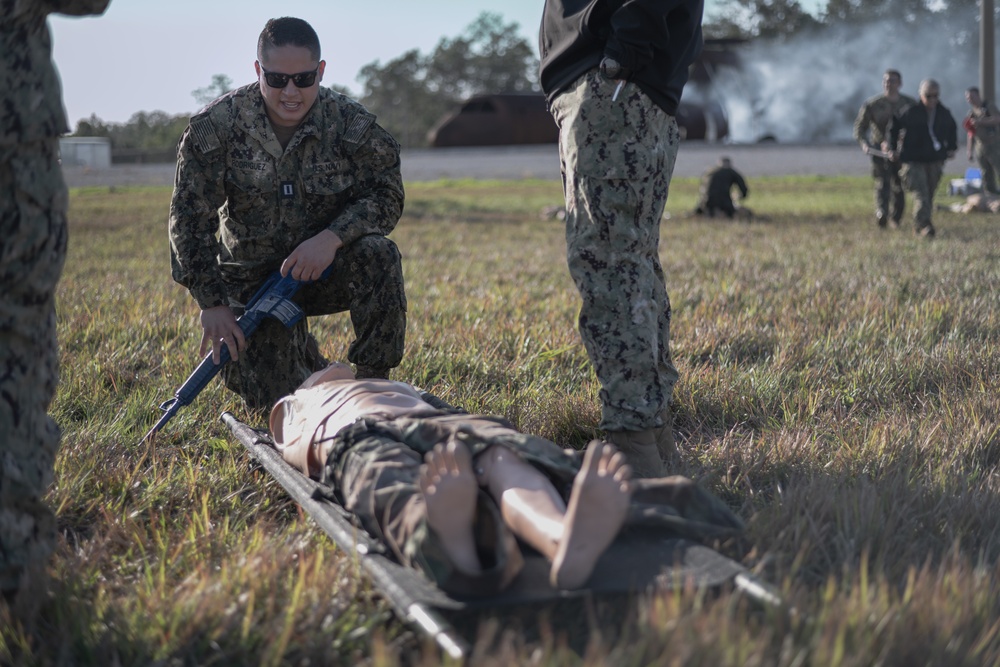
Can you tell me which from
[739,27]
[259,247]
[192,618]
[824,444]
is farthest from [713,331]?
[739,27]

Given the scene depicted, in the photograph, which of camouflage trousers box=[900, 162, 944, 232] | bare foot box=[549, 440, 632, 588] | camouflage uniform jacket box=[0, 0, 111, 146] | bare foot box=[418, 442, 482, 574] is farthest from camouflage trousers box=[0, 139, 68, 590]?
camouflage trousers box=[900, 162, 944, 232]

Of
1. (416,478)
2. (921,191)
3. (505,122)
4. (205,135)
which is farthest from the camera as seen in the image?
(505,122)

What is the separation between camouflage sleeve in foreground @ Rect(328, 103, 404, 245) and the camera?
4598 millimetres

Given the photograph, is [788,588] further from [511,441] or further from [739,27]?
[739,27]

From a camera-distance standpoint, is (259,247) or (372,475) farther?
(259,247)

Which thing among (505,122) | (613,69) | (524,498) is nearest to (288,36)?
(613,69)

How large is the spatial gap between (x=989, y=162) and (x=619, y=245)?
17.4m

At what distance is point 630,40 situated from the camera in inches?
139

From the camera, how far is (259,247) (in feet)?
15.4

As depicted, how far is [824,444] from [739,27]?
7304cm

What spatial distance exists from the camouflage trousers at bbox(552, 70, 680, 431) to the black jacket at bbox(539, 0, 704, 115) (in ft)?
0.20

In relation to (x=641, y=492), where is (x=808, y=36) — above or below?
above

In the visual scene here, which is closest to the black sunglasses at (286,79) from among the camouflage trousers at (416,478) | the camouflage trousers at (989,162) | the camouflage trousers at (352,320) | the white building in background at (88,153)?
the camouflage trousers at (352,320)

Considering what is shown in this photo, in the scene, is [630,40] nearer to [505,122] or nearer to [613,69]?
[613,69]
